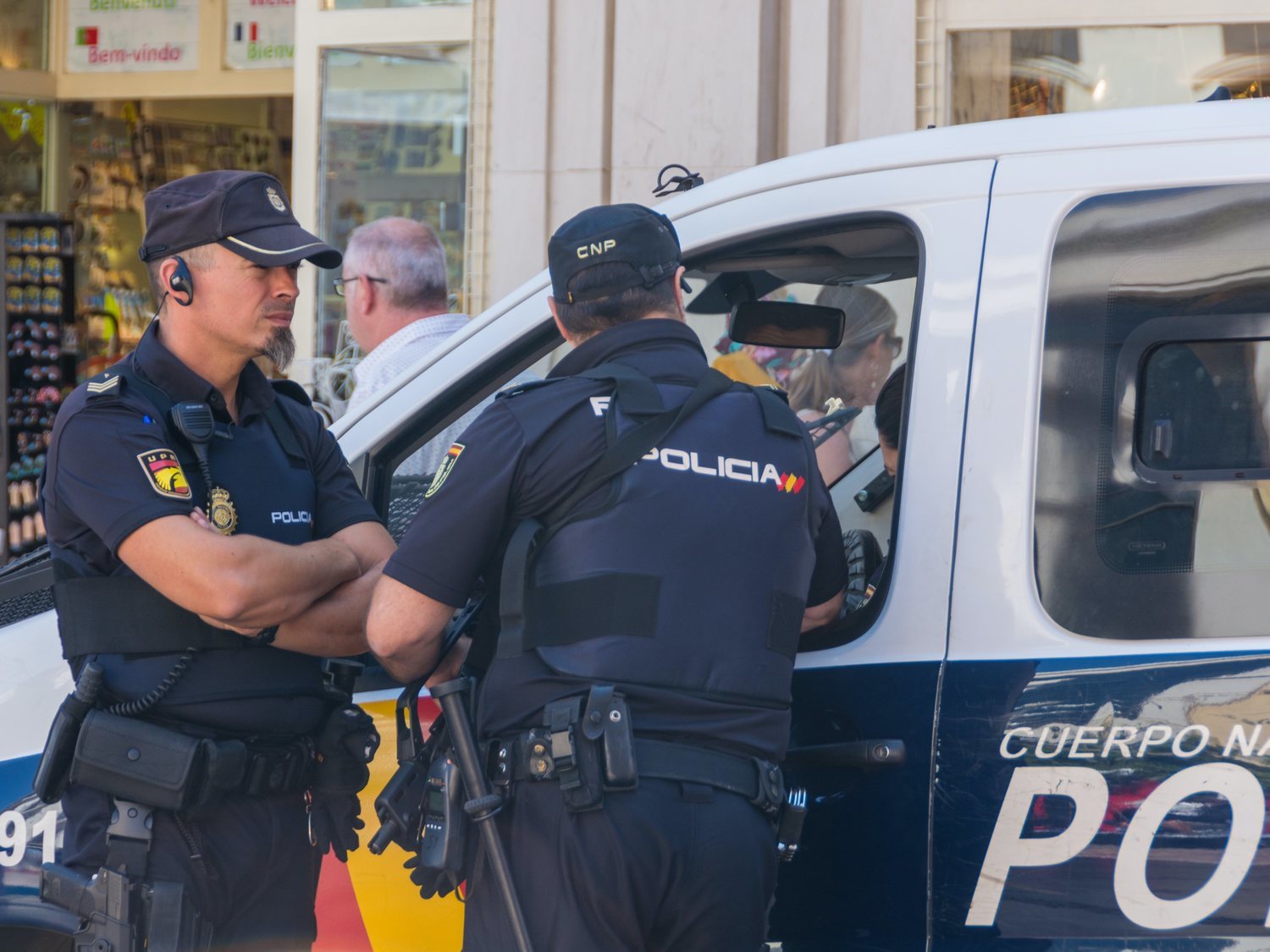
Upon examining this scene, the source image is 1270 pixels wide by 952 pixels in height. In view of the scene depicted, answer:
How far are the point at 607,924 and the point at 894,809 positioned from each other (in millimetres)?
481

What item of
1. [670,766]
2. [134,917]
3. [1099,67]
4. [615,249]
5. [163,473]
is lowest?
[134,917]

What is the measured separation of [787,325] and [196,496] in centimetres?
125

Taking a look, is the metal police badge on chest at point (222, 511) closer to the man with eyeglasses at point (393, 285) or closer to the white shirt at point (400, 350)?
the white shirt at point (400, 350)

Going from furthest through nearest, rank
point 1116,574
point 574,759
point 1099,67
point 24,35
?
point 24,35, point 1099,67, point 1116,574, point 574,759

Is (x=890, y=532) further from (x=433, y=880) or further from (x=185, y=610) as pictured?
(x=185, y=610)

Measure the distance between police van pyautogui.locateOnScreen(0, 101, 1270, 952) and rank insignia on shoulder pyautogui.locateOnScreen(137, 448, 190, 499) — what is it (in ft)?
2.65

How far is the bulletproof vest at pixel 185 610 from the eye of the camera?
2.30 meters

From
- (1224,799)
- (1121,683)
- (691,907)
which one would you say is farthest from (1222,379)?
(691,907)

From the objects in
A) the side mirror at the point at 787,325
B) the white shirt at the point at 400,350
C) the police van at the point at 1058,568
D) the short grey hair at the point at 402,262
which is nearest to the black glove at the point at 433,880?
the police van at the point at 1058,568

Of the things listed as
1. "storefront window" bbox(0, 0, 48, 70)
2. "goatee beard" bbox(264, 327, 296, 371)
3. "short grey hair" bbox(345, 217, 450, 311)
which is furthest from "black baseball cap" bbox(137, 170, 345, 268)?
"storefront window" bbox(0, 0, 48, 70)

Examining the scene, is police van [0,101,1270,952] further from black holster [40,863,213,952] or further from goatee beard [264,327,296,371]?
black holster [40,863,213,952]

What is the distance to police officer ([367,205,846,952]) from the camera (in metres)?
2.01

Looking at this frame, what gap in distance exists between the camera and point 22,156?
9203 millimetres

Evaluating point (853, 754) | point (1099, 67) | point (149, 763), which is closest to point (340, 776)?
point (149, 763)
